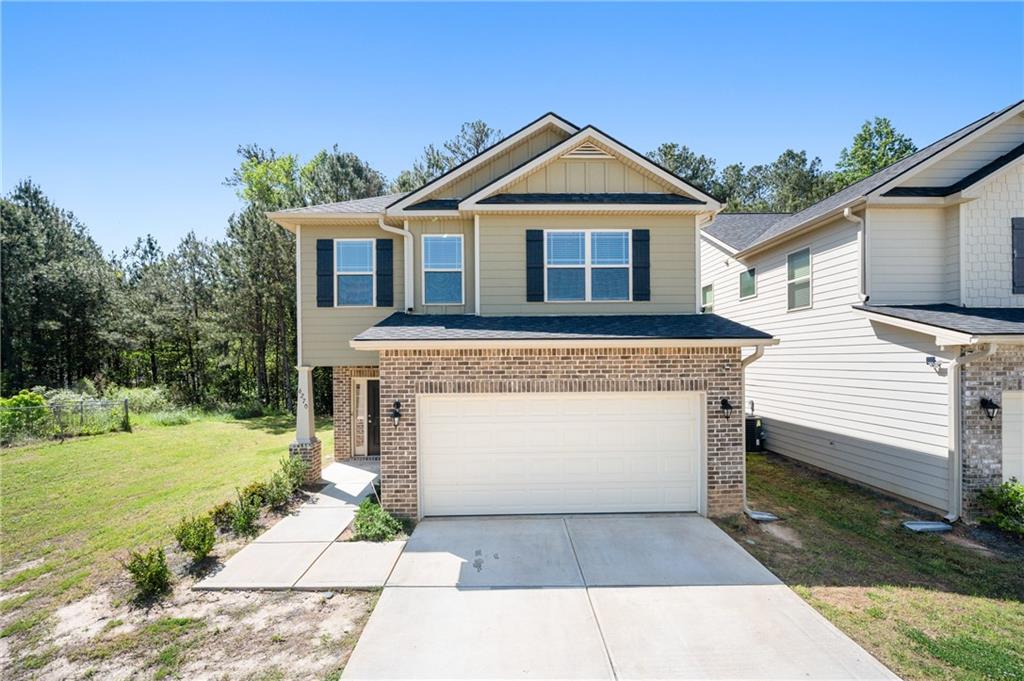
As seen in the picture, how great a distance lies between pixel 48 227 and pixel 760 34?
34682 millimetres

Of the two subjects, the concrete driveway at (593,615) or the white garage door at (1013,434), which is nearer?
the concrete driveway at (593,615)

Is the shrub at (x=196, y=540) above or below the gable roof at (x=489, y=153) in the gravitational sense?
below

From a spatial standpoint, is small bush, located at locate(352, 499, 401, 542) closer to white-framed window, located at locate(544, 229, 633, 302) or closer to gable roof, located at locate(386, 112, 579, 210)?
white-framed window, located at locate(544, 229, 633, 302)

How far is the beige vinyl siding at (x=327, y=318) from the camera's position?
9.32m

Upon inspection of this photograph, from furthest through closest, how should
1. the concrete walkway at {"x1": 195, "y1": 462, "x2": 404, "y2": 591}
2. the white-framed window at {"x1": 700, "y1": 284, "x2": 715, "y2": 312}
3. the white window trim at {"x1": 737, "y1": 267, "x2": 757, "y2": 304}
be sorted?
the white-framed window at {"x1": 700, "y1": 284, "x2": 715, "y2": 312} → the white window trim at {"x1": 737, "y1": 267, "x2": 757, "y2": 304} → the concrete walkway at {"x1": 195, "y1": 462, "x2": 404, "y2": 591}

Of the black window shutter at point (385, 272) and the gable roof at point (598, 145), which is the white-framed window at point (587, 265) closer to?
the gable roof at point (598, 145)

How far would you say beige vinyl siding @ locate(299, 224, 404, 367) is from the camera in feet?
30.6

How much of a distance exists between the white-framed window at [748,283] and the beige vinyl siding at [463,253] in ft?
28.3

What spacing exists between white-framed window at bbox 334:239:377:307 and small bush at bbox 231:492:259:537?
13.5 ft

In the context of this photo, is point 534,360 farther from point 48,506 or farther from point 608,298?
point 48,506

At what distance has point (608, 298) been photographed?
892 cm

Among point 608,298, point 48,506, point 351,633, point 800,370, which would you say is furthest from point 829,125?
point 48,506

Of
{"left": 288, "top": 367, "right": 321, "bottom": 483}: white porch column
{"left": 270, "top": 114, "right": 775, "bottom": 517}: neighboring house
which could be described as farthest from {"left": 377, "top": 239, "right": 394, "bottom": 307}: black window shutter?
{"left": 288, "top": 367, "right": 321, "bottom": 483}: white porch column

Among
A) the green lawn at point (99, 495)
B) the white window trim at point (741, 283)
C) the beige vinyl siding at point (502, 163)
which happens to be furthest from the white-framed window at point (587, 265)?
the green lawn at point (99, 495)
